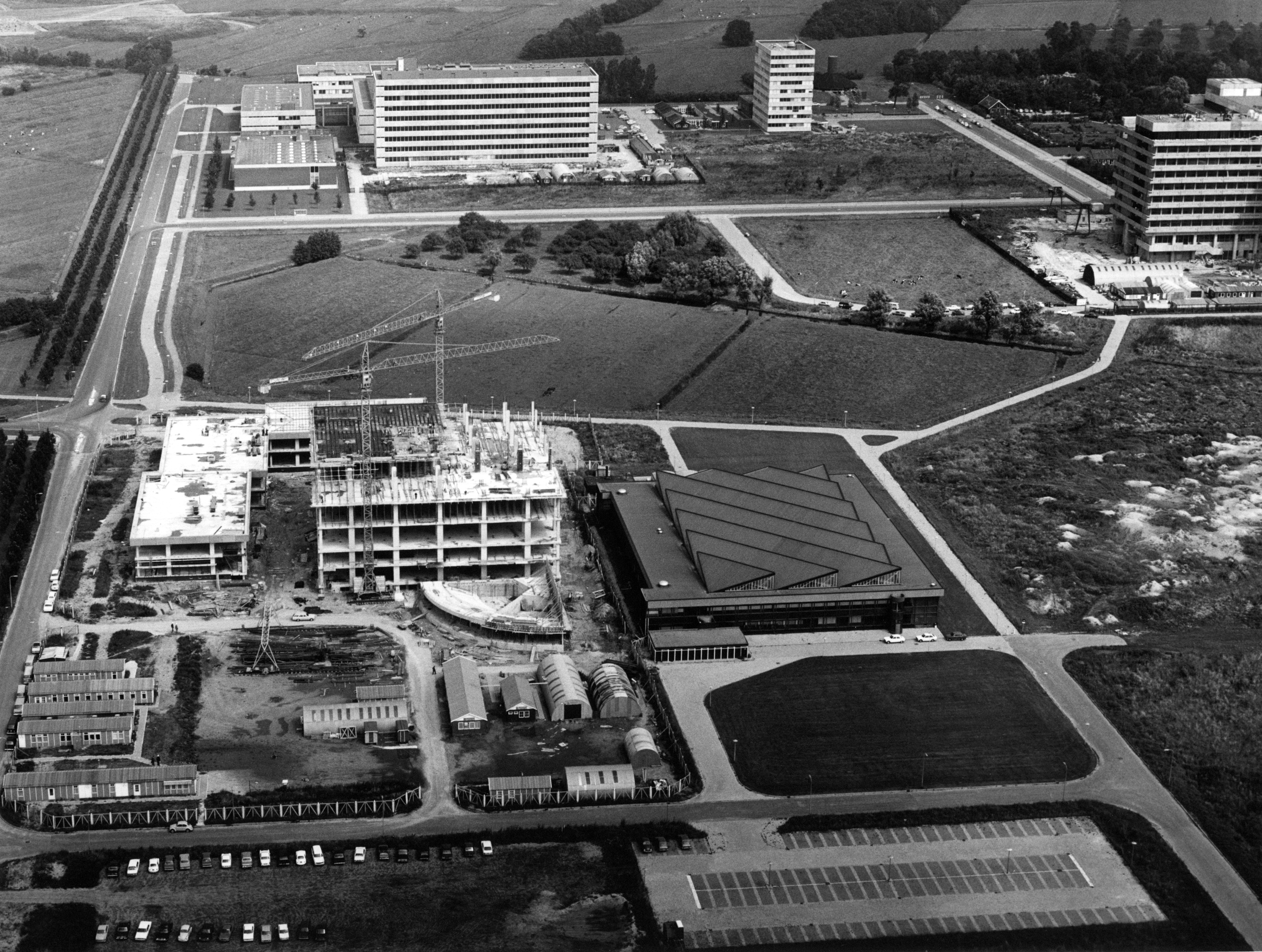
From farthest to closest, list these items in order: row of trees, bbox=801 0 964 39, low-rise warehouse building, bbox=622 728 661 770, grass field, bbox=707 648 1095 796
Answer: row of trees, bbox=801 0 964 39 → grass field, bbox=707 648 1095 796 → low-rise warehouse building, bbox=622 728 661 770

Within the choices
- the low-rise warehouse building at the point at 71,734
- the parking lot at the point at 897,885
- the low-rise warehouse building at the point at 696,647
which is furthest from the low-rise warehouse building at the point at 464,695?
the low-rise warehouse building at the point at 71,734

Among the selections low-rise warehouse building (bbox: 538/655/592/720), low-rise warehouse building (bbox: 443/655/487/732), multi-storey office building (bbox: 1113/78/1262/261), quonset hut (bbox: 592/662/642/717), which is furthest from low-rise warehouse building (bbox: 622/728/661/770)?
multi-storey office building (bbox: 1113/78/1262/261)

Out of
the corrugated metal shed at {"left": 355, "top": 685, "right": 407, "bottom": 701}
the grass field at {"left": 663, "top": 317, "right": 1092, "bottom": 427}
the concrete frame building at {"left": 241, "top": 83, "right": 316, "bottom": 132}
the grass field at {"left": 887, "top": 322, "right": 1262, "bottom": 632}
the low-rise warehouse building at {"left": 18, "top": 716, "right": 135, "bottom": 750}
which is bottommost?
the low-rise warehouse building at {"left": 18, "top": 716, "right": 135, "bottom": 750}

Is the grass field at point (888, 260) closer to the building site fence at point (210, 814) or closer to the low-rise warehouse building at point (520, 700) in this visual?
the low-rise warehouse building at point (520, 700)

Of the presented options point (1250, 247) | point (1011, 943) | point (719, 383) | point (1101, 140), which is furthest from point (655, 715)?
point (1101, 140)

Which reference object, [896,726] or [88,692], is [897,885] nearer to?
[896,726]

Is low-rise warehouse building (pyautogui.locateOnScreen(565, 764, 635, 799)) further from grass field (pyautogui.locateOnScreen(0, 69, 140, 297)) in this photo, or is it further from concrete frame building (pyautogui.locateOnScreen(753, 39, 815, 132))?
concrete frame building (pyautogui.locateOnScreen(753, 39, 815, 132))
